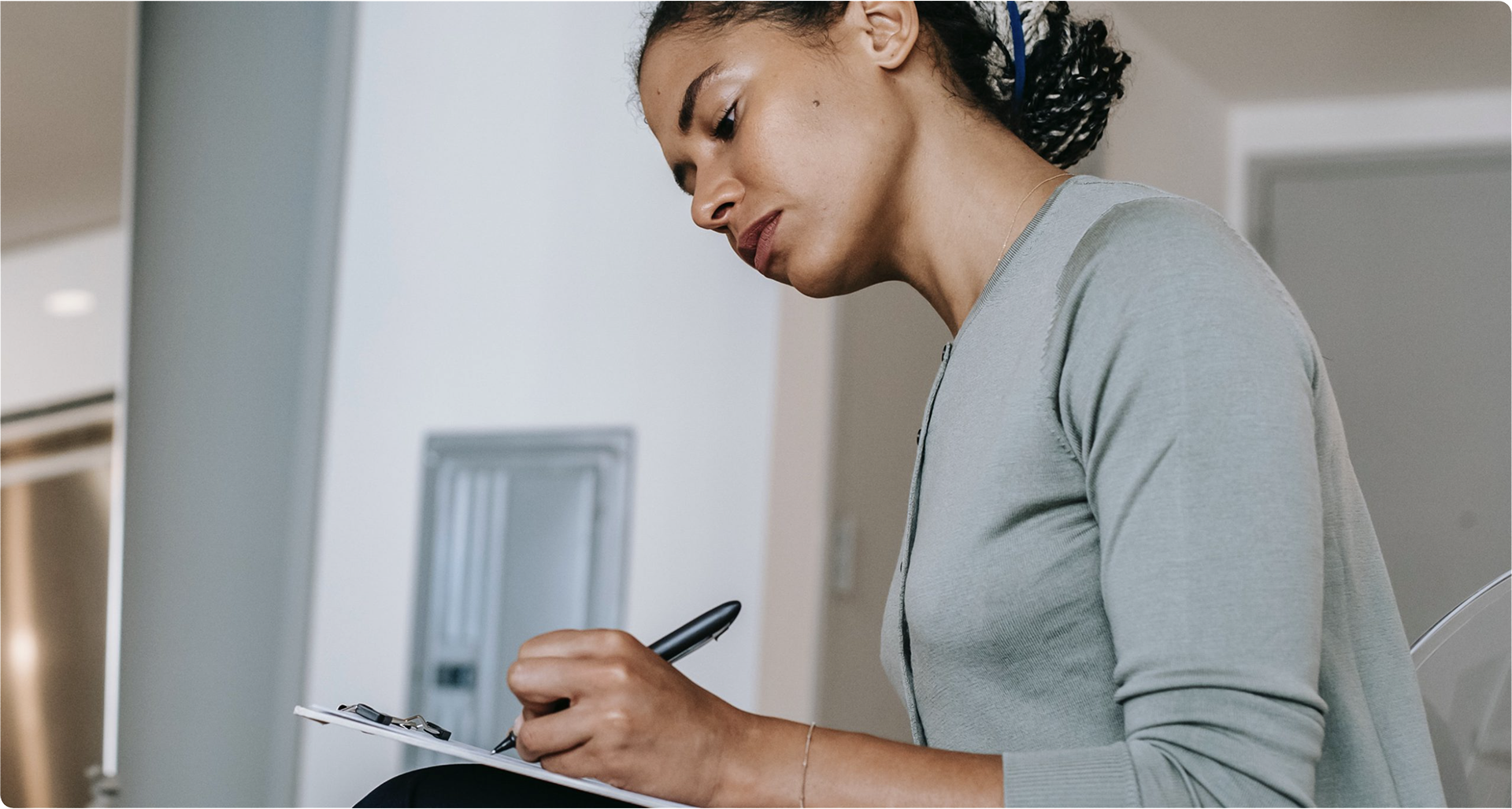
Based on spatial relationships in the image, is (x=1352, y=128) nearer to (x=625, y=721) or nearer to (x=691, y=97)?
(x=691, y=97)

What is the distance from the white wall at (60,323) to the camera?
1776 millimetres

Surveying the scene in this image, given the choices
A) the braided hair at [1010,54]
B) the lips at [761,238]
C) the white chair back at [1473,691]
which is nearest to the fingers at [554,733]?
the lips at [761,238]

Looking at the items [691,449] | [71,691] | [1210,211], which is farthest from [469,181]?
[1210,211]

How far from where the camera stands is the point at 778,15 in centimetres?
78

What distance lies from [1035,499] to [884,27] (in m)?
0.36

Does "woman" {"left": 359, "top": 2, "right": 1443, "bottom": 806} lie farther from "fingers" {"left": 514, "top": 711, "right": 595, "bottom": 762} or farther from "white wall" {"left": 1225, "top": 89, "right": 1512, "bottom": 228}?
"white wall" {"left": 1225, "top": 89, "right": 1512, "bottom": 228}

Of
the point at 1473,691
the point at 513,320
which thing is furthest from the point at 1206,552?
the point at 513,320

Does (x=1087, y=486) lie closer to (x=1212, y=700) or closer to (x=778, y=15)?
(x=1212, y=700)

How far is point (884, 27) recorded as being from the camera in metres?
0.79

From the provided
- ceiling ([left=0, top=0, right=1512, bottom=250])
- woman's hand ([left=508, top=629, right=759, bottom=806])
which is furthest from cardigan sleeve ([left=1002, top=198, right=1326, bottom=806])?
ceiling ([left=0, top=0, right=1512, bottom=250])

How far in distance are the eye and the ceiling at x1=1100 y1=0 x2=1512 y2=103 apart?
1.66 metres

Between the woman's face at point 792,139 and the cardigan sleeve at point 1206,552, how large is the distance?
275mm

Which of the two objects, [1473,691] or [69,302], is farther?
[69,302]

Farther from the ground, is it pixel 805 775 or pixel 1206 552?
pixel 1206 552
